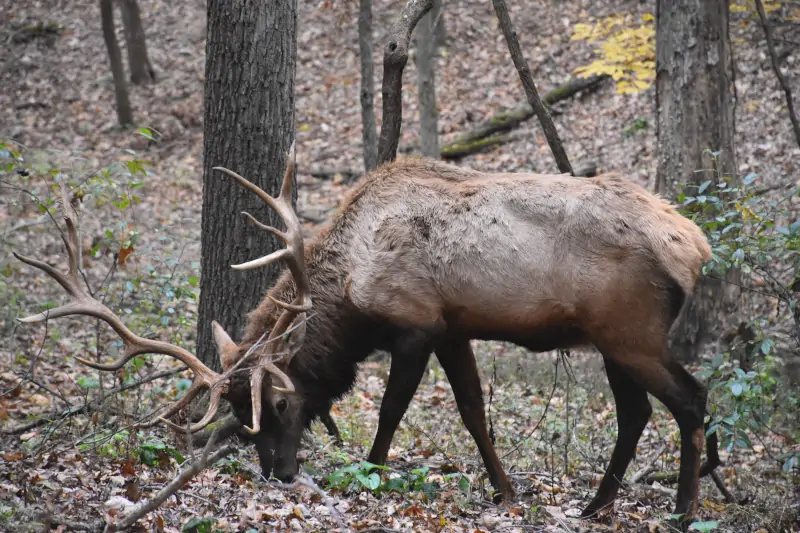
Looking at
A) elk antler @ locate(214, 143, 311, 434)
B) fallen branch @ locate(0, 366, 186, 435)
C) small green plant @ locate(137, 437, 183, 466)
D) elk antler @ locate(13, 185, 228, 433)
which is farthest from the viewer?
fallen branch @ locate(0, 366, 186, 435)

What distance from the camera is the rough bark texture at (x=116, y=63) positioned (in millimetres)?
18156

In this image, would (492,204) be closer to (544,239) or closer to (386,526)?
(544,239)

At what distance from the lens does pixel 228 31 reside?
21.0 ft

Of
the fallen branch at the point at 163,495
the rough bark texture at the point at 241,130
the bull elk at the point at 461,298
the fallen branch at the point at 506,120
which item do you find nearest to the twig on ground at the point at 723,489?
the bull elk at the point at 461,298

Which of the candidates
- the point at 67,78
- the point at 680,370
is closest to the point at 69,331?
the point at 680,370

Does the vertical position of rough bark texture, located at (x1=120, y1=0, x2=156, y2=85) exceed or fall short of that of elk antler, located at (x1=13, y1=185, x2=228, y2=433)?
it exceeds it

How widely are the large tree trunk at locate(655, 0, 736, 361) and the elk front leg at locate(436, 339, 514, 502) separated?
4071 mm

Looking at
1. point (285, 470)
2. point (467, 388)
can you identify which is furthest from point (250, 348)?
point (467, 388)

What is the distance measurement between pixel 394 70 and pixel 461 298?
7.58 feet

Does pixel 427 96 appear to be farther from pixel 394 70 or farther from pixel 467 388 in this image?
pixel 467 388

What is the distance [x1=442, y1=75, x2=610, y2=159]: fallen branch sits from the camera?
52.4ft

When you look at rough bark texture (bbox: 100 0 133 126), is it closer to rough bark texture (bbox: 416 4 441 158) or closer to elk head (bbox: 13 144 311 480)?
rough bark texture (bbox: 416 4 441 158)

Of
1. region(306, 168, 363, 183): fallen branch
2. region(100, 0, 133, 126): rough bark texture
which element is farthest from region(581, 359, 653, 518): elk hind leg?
region(100, 0, 133, 126): rough bark texture

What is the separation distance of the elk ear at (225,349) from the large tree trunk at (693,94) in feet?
18.3
